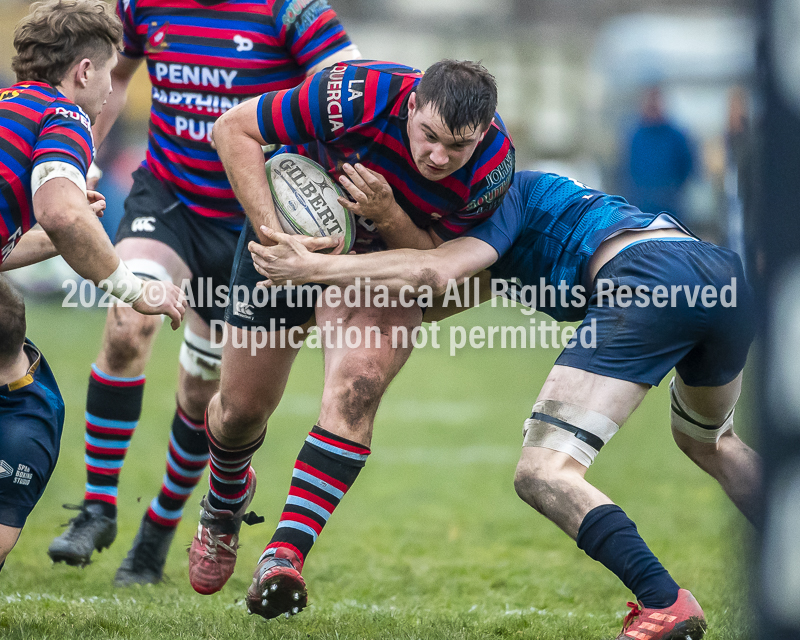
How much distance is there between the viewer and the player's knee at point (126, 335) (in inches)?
163

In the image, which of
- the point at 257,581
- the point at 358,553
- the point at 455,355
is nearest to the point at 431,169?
the point at 257,581

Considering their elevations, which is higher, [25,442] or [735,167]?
[735,167]

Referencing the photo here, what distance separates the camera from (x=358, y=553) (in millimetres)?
5234

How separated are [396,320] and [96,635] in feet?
4.82

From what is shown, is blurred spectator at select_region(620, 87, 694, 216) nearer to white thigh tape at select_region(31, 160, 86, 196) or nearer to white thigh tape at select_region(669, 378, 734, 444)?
white thigh tape at select_region(669, 378, 734, 444)

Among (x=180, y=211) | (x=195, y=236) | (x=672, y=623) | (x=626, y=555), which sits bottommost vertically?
(x=672, y=623)

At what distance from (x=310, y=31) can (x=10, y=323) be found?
5.92ft

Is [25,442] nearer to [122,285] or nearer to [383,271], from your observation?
[122,285]

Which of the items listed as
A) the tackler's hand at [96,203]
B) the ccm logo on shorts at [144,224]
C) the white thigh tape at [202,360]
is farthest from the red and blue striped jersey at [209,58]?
the tackler's hand at [96,203]

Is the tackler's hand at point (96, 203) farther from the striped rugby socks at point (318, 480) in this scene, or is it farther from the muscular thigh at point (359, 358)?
the striped rugby socks at point (318, 480)

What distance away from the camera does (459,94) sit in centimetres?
302

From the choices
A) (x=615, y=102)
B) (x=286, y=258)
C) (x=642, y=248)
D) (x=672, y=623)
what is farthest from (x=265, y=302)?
(x=615, y=102)

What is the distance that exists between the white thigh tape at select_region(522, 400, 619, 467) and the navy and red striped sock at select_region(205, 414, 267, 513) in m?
1.29

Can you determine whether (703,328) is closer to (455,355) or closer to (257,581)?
(257,581)
